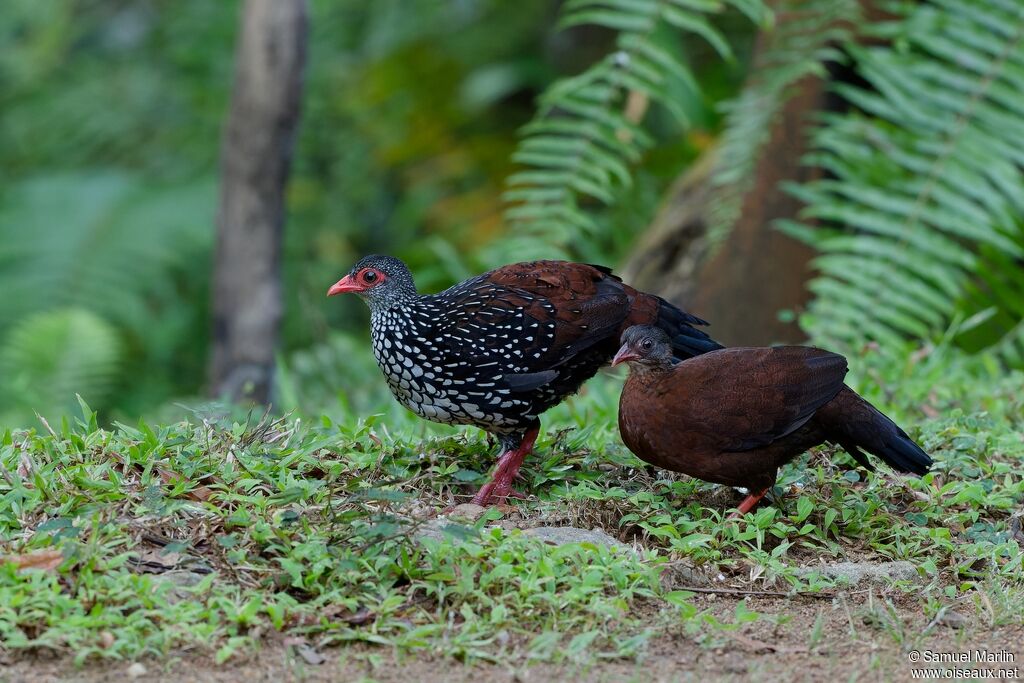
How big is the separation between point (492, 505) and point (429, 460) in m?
0.40

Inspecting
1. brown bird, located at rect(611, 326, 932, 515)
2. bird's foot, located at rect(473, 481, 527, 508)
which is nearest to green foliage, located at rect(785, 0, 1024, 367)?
brown bird, located at rect(611, 326, 932, 515)

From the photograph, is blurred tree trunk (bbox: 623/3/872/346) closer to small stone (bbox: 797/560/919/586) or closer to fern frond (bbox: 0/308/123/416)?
small stone (bbox: 797/560/919/586)

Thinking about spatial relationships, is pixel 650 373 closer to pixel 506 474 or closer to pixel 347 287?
pixel 506 474

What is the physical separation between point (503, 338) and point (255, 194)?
322cm

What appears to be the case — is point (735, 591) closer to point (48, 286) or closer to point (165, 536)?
point (165, 536)

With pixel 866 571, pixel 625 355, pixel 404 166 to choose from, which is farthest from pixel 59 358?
pixel 866 571

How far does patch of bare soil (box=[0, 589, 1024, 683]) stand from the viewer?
118 inches

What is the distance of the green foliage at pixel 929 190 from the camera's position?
640 centimetres

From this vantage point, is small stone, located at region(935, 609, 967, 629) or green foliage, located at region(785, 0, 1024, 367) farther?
green foliage, located at region(785, 0, 1024, 367)

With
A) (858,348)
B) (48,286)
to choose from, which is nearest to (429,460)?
(858,348)

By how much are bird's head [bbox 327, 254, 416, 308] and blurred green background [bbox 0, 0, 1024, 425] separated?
2.20 metres

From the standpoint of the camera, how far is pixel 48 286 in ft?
29.5

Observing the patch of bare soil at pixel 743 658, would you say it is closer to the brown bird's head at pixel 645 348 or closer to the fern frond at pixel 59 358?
the brown bird's head at pixel 645 348

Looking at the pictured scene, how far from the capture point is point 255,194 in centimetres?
685
